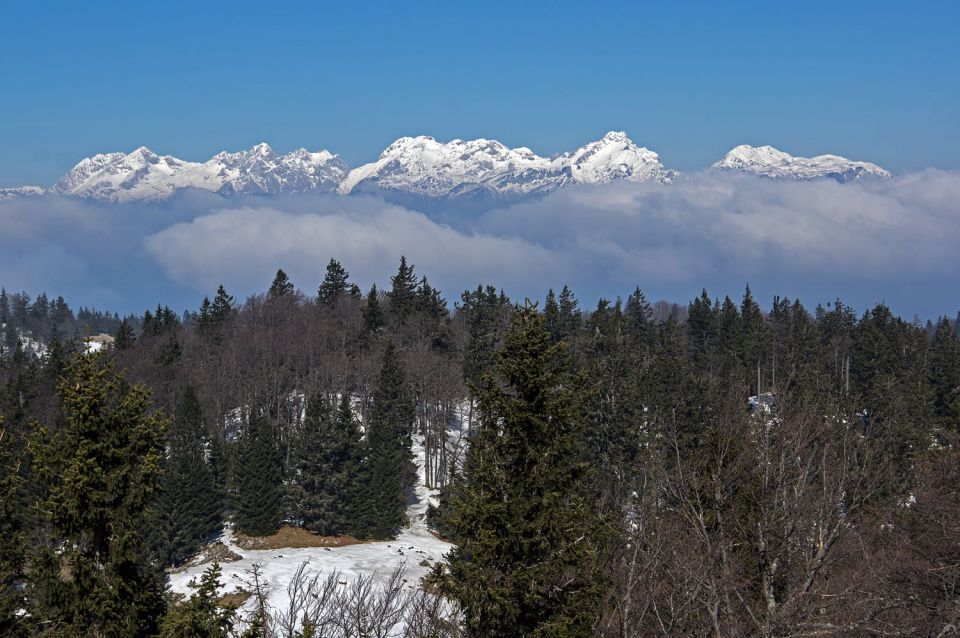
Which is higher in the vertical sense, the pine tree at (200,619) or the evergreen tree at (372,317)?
the pine tree at (200,619)

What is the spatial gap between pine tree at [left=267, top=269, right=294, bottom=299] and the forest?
0.53m

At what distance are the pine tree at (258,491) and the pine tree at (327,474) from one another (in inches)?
77.3

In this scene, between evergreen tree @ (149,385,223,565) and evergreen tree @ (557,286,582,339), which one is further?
evergreen tree @ (557,286,582,339)

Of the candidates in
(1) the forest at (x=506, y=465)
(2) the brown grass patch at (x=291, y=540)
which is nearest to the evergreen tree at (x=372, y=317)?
(1) the forest at (x=506, y=465)

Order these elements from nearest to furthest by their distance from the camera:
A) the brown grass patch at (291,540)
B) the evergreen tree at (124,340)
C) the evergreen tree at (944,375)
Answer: the brown grass patch at (291,540) < the evergreen tree at (944,375) < the evergreen tree at (124,340)

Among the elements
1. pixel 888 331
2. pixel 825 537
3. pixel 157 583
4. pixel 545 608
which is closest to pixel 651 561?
pixel 545 608

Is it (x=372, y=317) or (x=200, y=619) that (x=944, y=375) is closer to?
(x=372, y=317)

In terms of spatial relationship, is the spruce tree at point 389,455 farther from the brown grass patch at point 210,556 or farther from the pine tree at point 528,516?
the pine tree at point 528,516

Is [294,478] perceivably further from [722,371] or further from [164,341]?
[722,371]

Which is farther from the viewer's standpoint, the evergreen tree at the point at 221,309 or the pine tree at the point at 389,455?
the evergreen tree at the point at 221,309

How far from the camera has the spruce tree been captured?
205 ft

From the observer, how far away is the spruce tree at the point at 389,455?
62.5m

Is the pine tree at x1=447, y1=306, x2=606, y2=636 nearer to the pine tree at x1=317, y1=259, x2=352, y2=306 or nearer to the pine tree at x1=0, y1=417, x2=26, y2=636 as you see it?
the pine tree at x1=0, y1=417, x2=26, y2=636

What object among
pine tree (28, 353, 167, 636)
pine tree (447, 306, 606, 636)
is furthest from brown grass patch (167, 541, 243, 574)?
pine tree (447, 306, 606, 636)
